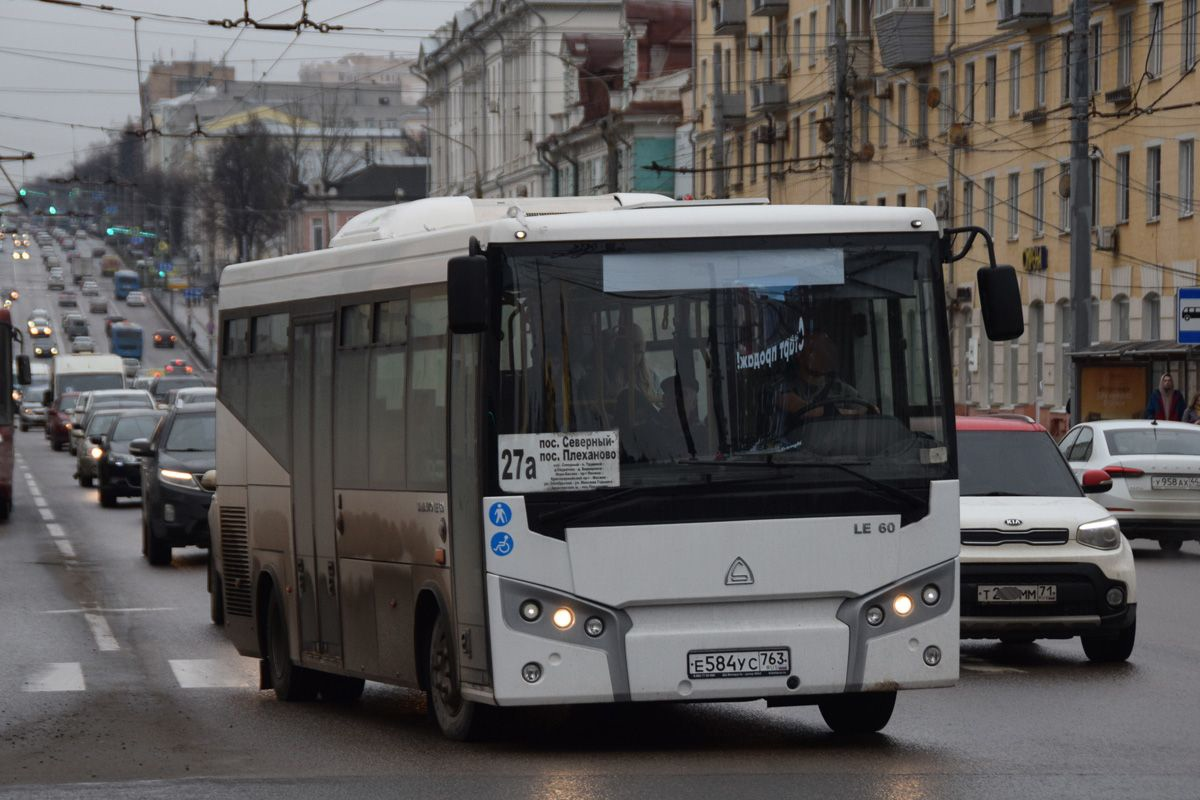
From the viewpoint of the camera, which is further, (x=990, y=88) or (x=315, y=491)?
(x=990, y=88)

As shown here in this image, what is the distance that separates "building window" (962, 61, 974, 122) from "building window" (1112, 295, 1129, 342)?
9.21 m

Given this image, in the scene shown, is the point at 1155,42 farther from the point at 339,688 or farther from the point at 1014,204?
the point at 339,688

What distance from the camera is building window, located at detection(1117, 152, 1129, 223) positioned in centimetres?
4944

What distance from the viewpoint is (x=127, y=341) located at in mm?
132875

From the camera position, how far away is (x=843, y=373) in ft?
34.3

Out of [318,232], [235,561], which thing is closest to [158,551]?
[235,561]

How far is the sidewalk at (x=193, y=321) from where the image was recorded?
138750 millimetres

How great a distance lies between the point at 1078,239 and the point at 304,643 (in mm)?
25752

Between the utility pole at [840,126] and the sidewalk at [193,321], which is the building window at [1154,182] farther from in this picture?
the sidewalk at [193,321]

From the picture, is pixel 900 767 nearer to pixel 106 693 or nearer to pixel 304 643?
pixel 304 643

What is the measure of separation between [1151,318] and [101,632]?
1340 inches

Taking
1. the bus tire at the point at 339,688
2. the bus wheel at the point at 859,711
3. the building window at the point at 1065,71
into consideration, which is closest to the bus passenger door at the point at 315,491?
the bus tire at the point at 339,688

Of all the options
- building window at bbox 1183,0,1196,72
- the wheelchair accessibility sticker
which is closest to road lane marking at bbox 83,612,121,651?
the wheelchair accessibility sticker

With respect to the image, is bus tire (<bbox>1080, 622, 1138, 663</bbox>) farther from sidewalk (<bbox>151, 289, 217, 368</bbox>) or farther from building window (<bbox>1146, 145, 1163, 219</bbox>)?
sidewalk (<bbox>151, 289, 217, 368</bbox>)
